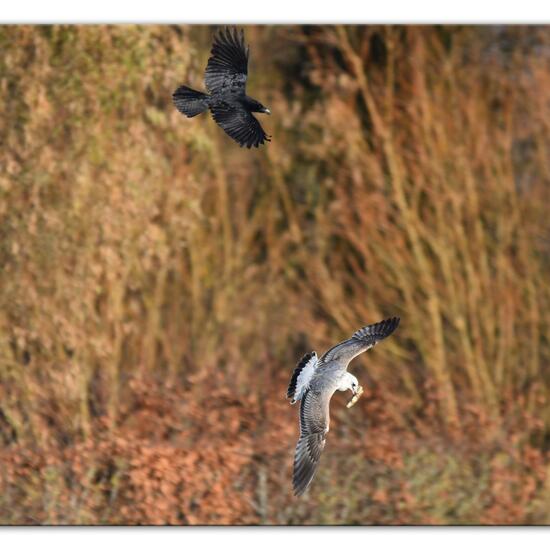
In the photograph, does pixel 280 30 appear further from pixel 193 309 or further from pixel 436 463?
pixel 436 463

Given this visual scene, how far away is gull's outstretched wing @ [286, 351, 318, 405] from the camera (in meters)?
5.70

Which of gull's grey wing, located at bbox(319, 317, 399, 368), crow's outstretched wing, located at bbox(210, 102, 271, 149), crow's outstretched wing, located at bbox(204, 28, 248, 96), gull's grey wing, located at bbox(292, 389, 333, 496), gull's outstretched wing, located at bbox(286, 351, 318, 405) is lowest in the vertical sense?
gull's grey wing, located at bbox(292, 389, 333, 496)

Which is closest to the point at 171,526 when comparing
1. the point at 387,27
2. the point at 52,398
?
the point at 52,398

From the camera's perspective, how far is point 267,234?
992 cm

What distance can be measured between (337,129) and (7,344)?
2636mm

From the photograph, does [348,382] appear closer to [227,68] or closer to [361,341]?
[361,341]

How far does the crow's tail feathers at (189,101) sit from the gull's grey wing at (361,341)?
1101mm

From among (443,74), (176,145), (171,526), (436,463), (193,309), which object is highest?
(443,74)

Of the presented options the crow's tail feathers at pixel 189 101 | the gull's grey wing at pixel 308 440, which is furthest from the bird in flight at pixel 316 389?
the crow's tail feathers at pixel 189 101

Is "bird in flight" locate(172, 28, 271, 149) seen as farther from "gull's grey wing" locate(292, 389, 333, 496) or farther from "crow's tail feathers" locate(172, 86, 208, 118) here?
"gull's grey wing" locate(292, 389, 333, 496)

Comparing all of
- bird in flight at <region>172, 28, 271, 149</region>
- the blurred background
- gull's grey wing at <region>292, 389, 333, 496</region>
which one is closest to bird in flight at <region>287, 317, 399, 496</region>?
gull's grey wing at <region>292, 389, 333, 496</region>

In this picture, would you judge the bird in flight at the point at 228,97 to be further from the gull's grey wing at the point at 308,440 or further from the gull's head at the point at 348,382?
the gull's grey wing at the point at 308,440

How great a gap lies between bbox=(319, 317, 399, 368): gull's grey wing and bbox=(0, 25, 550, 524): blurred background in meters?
1.78

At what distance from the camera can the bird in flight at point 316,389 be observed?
220 inches
